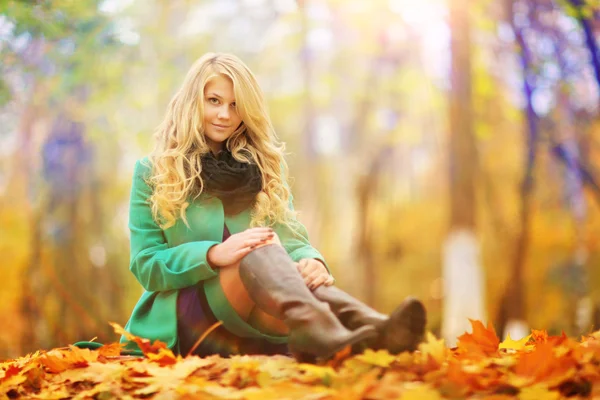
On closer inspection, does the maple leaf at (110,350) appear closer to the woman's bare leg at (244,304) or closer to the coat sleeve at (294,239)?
the woman's bare leg at (244,304)

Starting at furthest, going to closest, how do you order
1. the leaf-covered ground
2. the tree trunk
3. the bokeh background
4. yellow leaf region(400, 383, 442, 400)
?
1. the bokeh background
2. the tree trunk
3. the leaf-covered ground
4. yellow leaf region(400, 383, 442, 400)

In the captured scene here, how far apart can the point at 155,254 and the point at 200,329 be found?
29cm

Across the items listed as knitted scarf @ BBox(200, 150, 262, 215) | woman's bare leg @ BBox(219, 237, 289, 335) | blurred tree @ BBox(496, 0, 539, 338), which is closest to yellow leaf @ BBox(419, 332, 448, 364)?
woman's bare leg @ BBox(219, 237, 289, 335)

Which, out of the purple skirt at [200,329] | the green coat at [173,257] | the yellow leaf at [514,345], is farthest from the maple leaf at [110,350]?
the yellow leaf at [514,345]

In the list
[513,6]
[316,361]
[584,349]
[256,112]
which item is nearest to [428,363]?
[316,361]

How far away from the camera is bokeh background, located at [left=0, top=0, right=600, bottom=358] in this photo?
7.18m

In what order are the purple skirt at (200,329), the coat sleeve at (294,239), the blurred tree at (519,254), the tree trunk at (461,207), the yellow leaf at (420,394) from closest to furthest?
the yellow leaf at (420,394)
the purple skirt at (200,329)
the coat sleeve at (294,239)
the tree trunk at (461,207)
the blurred tree at (519,254)

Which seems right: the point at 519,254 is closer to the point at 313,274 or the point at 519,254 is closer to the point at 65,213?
the point at 65,213

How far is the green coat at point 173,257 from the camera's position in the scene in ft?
7.10

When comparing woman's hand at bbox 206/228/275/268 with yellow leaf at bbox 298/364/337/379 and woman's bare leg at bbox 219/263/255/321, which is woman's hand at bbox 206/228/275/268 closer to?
woman's bare leg at bbox 219/263/255/321

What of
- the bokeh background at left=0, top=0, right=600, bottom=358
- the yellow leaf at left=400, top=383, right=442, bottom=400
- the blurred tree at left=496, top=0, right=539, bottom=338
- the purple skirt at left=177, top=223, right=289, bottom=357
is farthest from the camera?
the blurred tree at left=496, top=0, right=539, bottom=338

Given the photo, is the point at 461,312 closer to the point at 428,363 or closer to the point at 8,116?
the point at 428,363

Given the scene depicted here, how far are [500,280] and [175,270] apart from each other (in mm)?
11722

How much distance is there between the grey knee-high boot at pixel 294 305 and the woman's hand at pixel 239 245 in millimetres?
27
